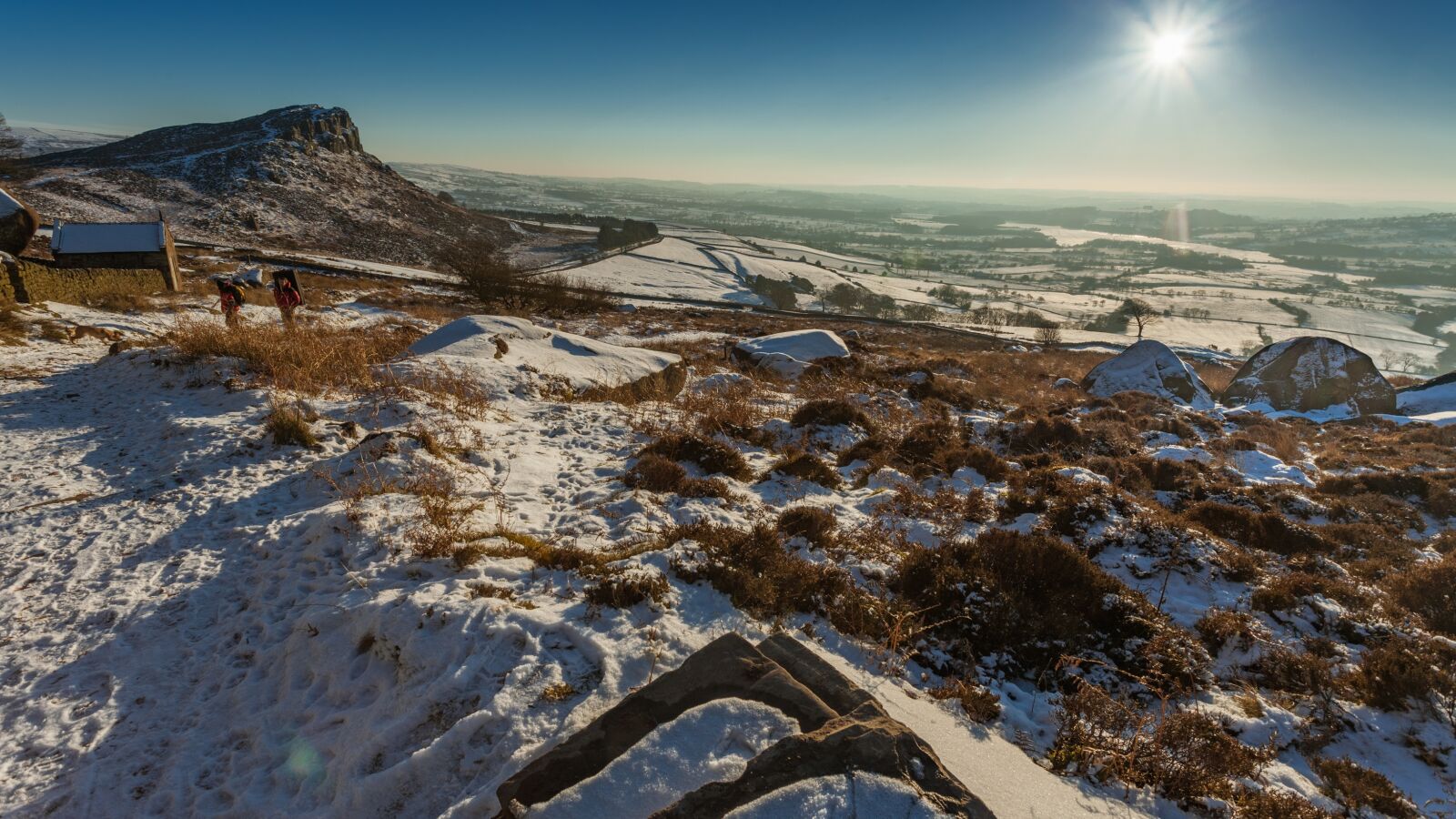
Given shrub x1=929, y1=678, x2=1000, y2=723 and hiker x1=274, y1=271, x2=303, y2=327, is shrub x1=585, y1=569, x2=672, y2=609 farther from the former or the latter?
hiker x1=274, y1=271, x2=303, y2=327

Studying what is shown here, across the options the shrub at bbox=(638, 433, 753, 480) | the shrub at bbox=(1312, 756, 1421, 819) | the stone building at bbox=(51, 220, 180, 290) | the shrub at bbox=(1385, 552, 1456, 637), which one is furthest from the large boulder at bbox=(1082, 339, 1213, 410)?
the stone building at bbox=(51, 220, 180, 290)

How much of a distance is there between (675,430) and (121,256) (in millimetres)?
25573

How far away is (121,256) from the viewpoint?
2116 cm

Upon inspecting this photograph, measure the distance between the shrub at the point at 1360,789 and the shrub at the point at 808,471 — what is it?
577 cm

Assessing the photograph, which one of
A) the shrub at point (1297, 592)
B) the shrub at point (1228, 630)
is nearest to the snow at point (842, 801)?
the shrub at point (1228, 630)

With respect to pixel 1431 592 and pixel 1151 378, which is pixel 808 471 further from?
pixel 1151 378

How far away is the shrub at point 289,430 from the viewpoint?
7773 mm

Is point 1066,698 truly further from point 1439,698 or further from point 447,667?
point 447,667

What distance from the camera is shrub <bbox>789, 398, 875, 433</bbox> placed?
12133 mm

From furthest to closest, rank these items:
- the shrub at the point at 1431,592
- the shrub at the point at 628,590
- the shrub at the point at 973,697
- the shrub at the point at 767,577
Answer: the shrub at the point at 1431,592 → the shrub at the point at 767,577 → the shrub at the point at 628,590 → the shrub at the point at 973,697

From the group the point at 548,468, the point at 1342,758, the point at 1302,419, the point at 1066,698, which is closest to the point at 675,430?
the point at 548,468

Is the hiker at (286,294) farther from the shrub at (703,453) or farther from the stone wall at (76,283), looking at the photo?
the shrub at (703,453)

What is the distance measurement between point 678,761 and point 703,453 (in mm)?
6265

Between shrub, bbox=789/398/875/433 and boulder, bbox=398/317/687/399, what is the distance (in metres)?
3.61
